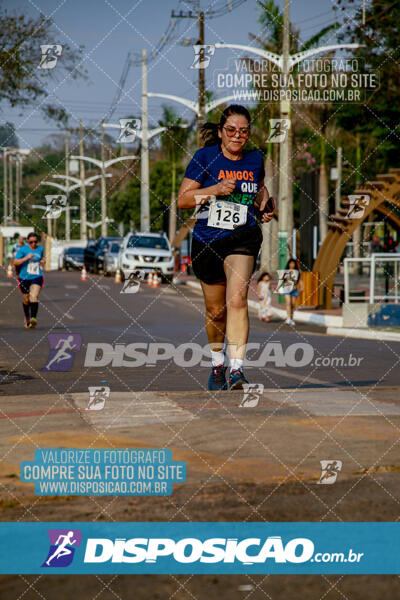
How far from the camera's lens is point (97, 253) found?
167 ft

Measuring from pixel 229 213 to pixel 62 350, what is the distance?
7.05m

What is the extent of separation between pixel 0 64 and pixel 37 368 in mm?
19542

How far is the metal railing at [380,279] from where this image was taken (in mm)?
22359

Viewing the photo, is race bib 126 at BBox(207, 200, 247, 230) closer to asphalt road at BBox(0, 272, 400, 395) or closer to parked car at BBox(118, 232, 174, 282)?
asphalt road at BBox(0, 272, 400, 395)

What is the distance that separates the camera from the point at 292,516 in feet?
13.3

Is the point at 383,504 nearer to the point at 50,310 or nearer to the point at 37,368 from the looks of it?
the point at 37,368

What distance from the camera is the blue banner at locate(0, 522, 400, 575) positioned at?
350 cm

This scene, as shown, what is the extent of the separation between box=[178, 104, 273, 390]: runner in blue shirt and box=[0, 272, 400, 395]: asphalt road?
3.08ft

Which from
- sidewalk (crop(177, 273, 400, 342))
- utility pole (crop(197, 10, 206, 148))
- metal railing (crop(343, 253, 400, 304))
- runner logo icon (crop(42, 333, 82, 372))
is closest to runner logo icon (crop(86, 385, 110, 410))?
runner logo icon (crop(42, 333, 82, 372))

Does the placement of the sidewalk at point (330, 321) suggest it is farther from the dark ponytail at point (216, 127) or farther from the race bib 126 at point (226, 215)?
the race bib 126 at point (226, 215)

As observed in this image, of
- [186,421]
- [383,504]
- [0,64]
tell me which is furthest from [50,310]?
[383,504]

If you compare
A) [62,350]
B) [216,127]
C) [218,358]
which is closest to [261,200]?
[216,127]

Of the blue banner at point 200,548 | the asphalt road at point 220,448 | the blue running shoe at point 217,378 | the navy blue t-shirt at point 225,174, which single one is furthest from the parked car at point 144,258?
the blue banner at point 200,548

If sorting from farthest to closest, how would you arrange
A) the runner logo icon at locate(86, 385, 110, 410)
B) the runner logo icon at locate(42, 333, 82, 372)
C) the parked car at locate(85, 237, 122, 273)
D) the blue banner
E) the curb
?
the parked car at locate(85, 237, 122, 273)
the curb
the runner logo icon at locate(42, 333, 82, 372)
the runner logo icon at locate(86, 385, 110, 410)
the blue banner
